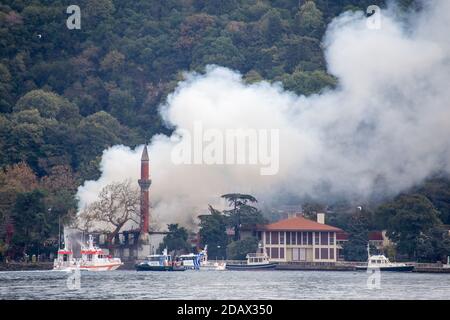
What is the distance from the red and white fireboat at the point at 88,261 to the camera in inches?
5236

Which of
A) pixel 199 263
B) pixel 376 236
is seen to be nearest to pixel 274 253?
pixel 199 263

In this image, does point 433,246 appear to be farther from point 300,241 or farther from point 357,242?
point 300,241

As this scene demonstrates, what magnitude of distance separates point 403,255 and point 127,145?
137ft

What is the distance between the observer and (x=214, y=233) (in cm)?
14125

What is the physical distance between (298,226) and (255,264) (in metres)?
7.20

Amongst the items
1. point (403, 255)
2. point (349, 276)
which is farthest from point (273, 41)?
point (349, 276)

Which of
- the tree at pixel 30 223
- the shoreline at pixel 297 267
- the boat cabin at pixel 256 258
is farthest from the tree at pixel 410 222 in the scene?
the tree at pixel 30 223

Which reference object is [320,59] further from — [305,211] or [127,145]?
[305,211]

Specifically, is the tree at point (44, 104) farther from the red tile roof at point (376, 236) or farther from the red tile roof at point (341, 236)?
the red tile roof at point (376, 236)

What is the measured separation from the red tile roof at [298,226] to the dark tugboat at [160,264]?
9.74 metres

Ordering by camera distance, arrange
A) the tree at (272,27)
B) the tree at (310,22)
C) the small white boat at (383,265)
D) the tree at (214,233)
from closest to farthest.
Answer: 1. the small white boat at (383,265)
2. the tree at (214,233)
3. the tree at (310,22)
4. the tree at (272,27)

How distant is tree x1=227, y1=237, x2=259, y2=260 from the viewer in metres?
139

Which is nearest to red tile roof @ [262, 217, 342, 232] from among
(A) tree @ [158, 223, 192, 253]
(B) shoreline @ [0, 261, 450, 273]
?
(B) shoreline @ [0, 261, 450, 273]

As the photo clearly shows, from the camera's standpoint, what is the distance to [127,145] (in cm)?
17088
